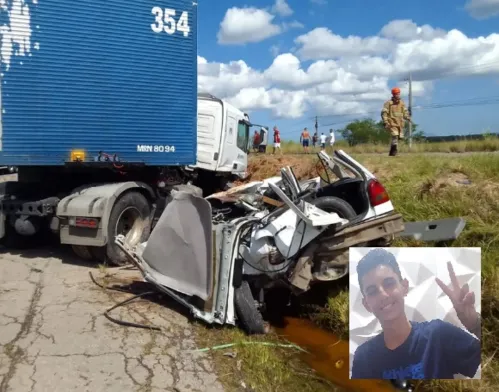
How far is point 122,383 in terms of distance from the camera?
3934 millimetres

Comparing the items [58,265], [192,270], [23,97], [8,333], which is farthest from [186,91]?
[8,333]

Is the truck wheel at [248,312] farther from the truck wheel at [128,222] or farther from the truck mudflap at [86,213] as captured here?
the truck wheel at [128,222]

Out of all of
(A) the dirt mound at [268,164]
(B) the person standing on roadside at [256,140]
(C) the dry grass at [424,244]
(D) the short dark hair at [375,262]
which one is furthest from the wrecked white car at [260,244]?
(A) the dirt mound at [268,164]

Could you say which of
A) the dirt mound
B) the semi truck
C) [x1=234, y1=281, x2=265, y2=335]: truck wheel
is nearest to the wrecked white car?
[x1=234, y1=281, x2=265, y2=335]: truck wheel

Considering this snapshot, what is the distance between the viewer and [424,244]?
20.2 feet

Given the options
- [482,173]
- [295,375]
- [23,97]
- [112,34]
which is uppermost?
[112,34]

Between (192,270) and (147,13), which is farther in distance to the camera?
(147,13)

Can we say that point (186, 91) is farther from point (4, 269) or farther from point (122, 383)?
point (122, 383)

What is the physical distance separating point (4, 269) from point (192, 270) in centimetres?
335

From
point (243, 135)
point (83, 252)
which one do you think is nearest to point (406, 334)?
point (83, 252)

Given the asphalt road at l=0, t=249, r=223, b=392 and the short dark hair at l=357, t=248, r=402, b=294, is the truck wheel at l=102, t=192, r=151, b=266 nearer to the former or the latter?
the asphalt road at l=0, t=249, r=223, b=392

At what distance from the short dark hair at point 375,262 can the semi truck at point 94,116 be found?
15.5 ft

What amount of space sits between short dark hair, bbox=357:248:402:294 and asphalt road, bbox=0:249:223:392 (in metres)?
1.53

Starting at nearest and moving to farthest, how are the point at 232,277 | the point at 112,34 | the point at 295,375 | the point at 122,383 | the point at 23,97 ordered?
the point at 122,383 → the point at 295,375 → the point at 232,277 → the point at 23,97 → the point at 112,34
